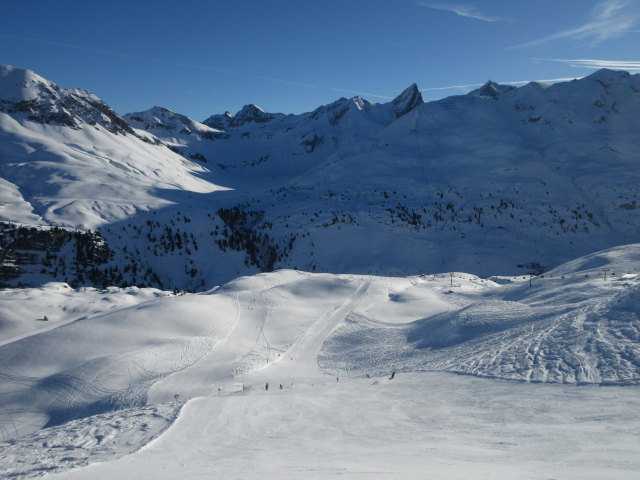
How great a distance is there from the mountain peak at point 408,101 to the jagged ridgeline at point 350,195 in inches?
1200

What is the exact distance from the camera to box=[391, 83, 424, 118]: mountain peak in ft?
491

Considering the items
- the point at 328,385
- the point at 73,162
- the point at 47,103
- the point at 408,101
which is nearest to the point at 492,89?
the point at 408,101

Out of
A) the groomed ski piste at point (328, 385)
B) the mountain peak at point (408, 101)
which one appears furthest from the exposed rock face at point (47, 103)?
the mountain peak at point (408, 101)

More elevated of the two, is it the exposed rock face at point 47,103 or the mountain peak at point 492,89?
the mountain peak at point 492,89

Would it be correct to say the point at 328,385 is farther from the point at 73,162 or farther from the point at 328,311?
the point at 73,162

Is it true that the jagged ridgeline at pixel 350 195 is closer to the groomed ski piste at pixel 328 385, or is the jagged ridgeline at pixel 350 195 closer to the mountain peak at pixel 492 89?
the mountain peak at pixel 492 89

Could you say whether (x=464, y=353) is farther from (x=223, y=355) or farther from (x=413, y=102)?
(x=413, y=102)

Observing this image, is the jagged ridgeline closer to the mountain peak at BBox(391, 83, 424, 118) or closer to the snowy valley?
the snowy valley

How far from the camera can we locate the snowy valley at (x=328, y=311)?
8.77 meters

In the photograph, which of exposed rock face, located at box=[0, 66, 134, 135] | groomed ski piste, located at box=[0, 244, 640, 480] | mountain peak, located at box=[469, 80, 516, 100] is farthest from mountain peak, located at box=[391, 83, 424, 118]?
groomed ski piste, located at box=[0, 244, 640, 480]

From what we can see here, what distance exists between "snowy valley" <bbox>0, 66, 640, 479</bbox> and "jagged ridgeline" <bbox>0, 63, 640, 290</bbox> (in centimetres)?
49

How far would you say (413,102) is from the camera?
150625 millimetres

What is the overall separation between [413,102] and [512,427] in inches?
6153

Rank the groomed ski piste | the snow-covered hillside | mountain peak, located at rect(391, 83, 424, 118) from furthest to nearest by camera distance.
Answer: mountain peak, located at rect(391, 83, 424, 118), the snow-covered hillside, the groomed ski piste
